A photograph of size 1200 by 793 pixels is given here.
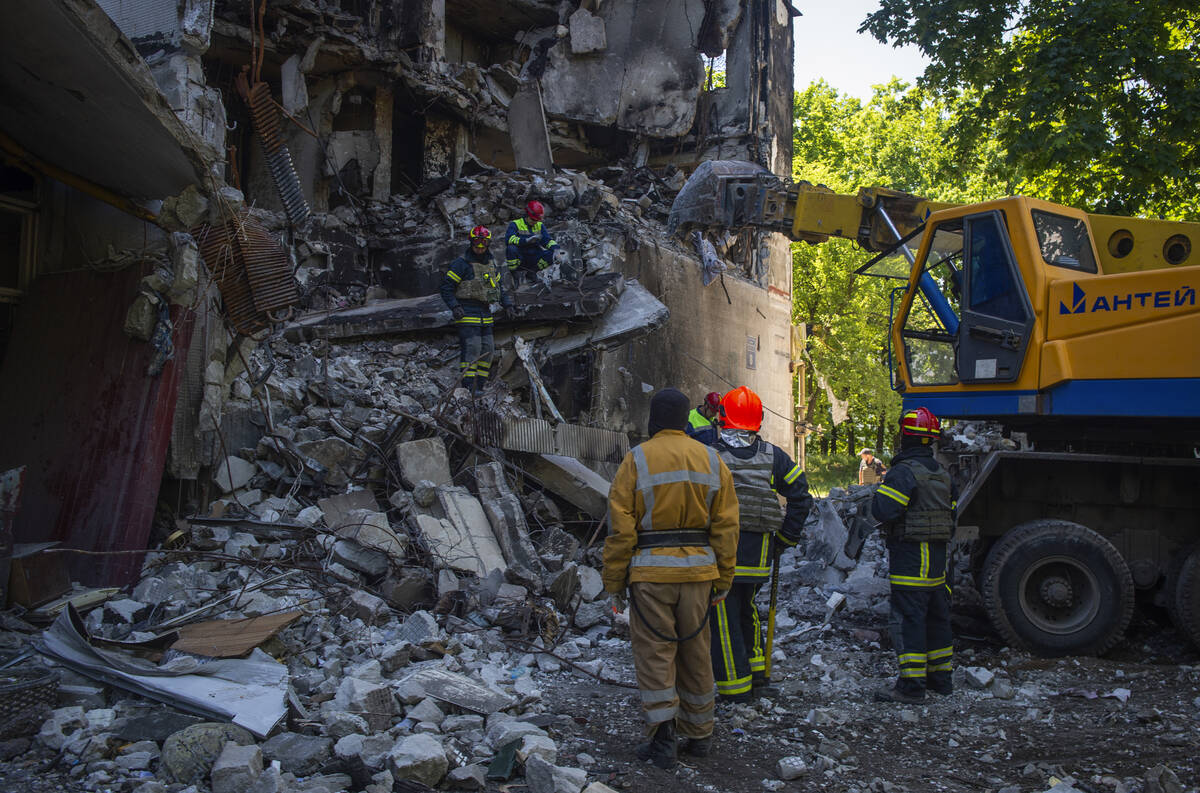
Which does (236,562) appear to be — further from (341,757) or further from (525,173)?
(525,173)

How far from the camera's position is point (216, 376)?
5.77 metres

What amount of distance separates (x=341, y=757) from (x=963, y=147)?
10174 millimetres

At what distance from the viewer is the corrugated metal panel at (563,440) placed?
22.6ft

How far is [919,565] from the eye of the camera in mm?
4652

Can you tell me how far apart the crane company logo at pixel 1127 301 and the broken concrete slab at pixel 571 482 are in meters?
3.44

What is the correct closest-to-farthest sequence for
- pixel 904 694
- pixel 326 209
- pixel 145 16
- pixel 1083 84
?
1. pixel 904 694
2. pixel 145 16
3. pixel 1083 84
4. pixel 326 209

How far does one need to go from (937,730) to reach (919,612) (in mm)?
638

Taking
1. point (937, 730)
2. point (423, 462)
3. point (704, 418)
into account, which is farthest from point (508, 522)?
point (937, 730)

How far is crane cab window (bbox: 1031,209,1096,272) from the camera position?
17.9 ft

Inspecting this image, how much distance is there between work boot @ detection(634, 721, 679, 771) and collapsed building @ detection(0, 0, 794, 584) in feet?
9.66

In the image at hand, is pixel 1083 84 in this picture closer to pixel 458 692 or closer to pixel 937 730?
pixel 937 730

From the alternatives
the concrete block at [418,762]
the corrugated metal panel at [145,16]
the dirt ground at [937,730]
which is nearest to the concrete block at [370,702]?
the concrete block at [418,762]

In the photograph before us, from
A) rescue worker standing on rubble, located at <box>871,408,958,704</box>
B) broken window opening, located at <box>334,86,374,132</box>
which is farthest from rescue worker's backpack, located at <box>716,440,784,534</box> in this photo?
broken window opening, located at <box>334,86,374,132</box>

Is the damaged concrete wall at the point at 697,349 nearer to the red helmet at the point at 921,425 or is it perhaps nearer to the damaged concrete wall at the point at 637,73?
the damaged concrete wall at the point at 637,73
